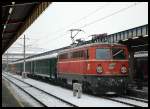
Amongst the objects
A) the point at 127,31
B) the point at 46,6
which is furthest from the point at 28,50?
the point at 46,6

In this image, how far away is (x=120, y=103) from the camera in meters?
17.2

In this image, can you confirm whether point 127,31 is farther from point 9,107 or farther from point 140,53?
point 9,107

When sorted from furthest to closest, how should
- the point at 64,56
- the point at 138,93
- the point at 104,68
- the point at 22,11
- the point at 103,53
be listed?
the point at 64,56
the point at 103,53
the point at 104,68
the point at 138,93
the point at 22,11

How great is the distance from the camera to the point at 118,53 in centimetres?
2095

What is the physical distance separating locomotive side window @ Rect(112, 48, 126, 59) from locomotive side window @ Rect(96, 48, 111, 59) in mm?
289

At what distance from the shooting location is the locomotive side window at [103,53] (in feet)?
68.3

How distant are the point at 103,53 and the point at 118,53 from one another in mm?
824

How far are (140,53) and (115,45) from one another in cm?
471

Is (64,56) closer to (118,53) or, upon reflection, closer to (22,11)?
(118,53)

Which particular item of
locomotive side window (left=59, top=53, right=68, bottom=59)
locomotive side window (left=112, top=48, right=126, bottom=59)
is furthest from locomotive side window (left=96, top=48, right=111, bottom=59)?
locomotive side window (left=59, top=53, right=68, bottom=59)

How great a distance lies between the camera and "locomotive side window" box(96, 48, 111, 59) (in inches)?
819

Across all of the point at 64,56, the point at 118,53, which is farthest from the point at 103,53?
the point at 64,56

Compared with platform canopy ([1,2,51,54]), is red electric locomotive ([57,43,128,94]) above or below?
below

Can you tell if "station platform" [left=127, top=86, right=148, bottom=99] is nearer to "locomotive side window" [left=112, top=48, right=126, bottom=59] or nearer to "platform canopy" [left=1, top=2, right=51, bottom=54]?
"locomotive side window" [left=112, top=48, right=126, bottom=59]
